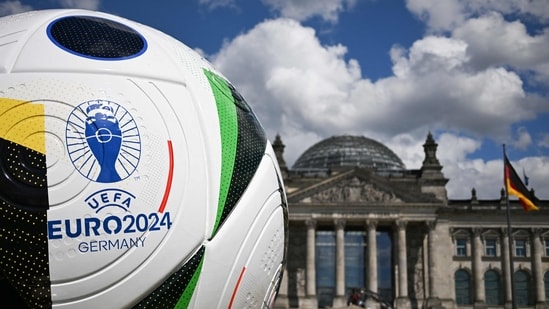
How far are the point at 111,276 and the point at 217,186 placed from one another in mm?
887

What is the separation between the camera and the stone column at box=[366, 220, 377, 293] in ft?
168

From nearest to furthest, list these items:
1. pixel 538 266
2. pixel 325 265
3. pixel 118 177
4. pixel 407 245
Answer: pixel 118 177, pixel 538 266, pixel 325 265, pixel 407 245

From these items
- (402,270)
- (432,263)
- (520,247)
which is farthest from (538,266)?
(402,270)

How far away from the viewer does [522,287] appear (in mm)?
54438

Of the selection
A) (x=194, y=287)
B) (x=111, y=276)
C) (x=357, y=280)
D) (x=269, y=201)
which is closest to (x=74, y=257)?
(x=111, y=276)

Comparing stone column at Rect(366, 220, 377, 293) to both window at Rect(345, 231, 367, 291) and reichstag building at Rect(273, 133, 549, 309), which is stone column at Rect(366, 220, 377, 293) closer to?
reichstag building at Rect(273, 133, 549, 309)

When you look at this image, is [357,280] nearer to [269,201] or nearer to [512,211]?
[512,211]

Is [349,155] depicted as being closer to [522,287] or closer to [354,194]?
[354,194]

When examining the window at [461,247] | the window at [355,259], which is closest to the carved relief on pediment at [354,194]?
the window at [355,259]

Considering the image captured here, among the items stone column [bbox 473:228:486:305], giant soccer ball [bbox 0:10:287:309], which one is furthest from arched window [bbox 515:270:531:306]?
giant soccer ball [bbox 0:10:287:309]

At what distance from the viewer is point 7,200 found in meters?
3.74

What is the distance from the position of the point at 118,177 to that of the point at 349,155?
62017mm

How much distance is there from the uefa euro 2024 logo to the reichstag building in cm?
4798

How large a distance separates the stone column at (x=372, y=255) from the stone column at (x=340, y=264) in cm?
211
